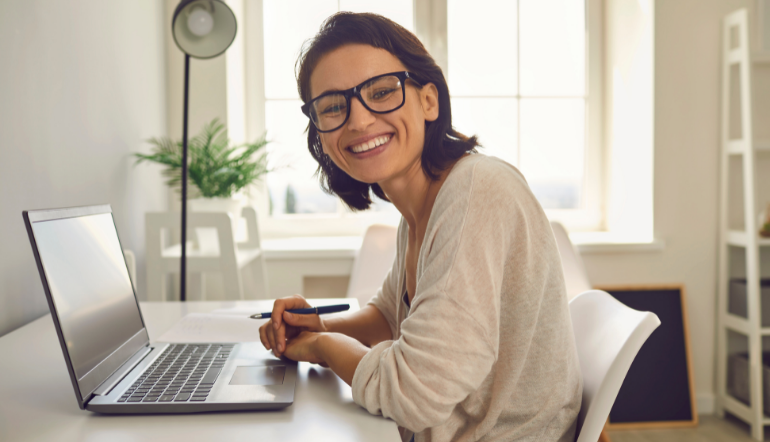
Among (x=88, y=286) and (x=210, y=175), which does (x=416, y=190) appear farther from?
(x=210, y=175)

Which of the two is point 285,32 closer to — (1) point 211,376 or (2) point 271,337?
(2) point 271,337

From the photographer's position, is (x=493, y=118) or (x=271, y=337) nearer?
(x=271, y=337)

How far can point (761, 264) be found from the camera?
2.63 meters

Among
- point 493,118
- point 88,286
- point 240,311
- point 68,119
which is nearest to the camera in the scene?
point 88,286

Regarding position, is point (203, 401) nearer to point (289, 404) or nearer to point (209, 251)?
point (289, 404)

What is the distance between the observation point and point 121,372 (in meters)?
0.82

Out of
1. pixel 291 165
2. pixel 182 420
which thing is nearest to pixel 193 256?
pixel 291 165

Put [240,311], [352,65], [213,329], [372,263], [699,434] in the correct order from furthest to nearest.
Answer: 1. [699,434]
2. [372,263]
3. [240,311]
4. [213,329]
5. [352,65]

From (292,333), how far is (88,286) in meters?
0.35

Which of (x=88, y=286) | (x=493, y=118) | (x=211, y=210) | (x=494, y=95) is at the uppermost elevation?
(x=494, y=95)

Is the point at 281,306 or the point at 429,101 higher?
the point at 429,101

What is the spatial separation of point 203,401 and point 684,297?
2471 millimetres

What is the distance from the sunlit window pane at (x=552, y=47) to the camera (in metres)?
2.81

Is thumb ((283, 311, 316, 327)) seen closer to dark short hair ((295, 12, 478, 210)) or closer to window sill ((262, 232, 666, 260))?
dark short hair ((295, 12, 478, 210))
